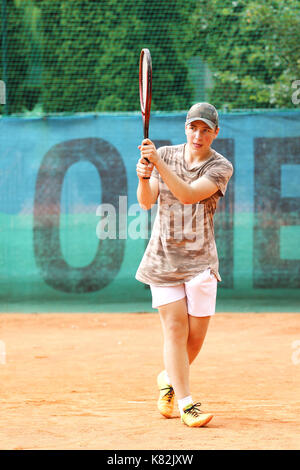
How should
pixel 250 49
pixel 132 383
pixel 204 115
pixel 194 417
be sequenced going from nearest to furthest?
pixel 194 417 < pixel 204 115 < pixel 132 383 < pixel 250 49

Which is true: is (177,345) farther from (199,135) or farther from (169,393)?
(199,135)

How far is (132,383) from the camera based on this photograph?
5.41 metres

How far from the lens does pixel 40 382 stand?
5.50m

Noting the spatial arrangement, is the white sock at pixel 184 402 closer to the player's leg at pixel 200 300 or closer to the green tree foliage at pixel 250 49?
the player's leg at pixel 200 300

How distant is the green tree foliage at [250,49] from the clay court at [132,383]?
4423 millimetres

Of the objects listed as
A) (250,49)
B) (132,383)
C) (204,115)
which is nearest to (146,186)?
(204,115)

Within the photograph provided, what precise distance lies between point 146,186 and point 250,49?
368 inches

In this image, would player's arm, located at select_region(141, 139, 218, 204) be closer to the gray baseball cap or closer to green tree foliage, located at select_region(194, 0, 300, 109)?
the gray baseball cap

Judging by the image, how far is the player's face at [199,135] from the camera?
4148 millimetres

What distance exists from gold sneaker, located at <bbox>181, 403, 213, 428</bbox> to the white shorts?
0.49m

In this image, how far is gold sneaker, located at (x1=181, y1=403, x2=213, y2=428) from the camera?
13.0ft

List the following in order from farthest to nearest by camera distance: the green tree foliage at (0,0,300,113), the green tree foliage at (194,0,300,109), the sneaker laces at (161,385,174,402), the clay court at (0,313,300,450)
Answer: the green tree foliage at (0,0,300,113)
the green tree foliage at (194,0,300,109)
the sneaker laces at (161,385,174,402)
the clay court at (0,313,300,450)

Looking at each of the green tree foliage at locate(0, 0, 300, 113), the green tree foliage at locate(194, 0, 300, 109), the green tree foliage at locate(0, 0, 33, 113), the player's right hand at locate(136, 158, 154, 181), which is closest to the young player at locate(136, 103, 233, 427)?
the player's right hand at locate(136, 158, 154, 181)
